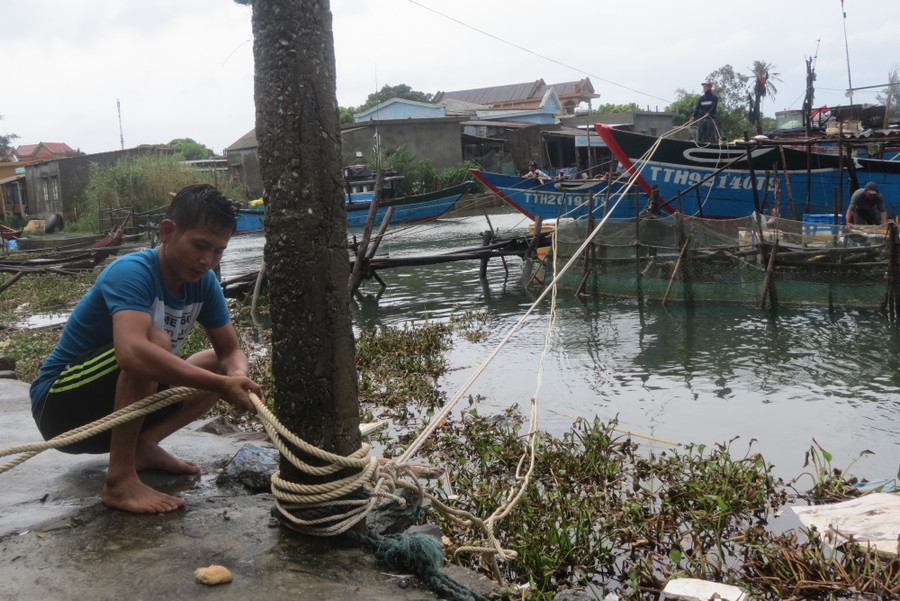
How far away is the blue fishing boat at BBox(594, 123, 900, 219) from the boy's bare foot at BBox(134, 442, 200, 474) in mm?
11736

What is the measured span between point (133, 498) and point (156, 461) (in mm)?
474

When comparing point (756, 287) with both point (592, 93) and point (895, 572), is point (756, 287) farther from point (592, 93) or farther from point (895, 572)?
point (592, 93)

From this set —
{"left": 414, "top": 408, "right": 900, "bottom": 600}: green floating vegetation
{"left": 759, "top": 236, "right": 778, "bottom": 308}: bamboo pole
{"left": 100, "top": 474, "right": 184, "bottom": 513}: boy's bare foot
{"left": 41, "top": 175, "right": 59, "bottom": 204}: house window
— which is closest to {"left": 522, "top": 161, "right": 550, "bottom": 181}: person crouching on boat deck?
{"left": 759, "top": 236, "right": 778, "bottom": 308}: bamboo pole

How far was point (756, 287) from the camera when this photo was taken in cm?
993

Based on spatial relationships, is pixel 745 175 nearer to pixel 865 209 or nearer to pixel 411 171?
pixel 865 209

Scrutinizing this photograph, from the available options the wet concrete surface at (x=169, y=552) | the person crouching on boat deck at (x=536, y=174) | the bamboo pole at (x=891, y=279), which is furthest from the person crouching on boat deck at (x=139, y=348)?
the person crouching on boat deck at (x=536, y=174)

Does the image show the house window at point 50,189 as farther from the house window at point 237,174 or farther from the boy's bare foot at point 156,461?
the boy's bare foot at point 156,461

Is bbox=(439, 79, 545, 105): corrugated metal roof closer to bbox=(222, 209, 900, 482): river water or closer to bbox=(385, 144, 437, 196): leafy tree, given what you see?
bbox=(385, 144, 437, 196): leafy tree

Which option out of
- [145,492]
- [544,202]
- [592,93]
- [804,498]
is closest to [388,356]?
[804,498]

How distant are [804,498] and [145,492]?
342cm

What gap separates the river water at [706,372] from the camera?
219 inches

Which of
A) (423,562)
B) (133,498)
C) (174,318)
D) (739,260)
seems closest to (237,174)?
(739,260)

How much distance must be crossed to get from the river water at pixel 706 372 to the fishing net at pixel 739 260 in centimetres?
22

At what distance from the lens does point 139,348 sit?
99.3 inches
